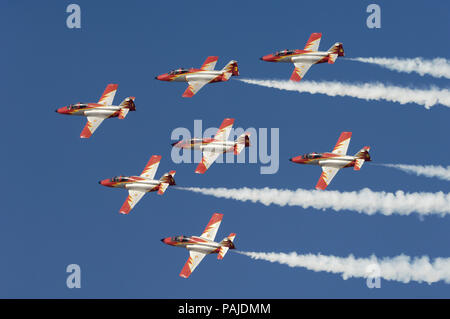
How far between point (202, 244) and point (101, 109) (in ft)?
52.9

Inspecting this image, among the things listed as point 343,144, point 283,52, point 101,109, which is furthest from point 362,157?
point 101,109

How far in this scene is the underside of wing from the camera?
91.0 meters

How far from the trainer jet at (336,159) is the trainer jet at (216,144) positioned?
669 centimetres

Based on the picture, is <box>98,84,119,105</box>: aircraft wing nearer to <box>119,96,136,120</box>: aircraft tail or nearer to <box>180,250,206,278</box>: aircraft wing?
<box>119,96,136,120</box>: aircraft tail

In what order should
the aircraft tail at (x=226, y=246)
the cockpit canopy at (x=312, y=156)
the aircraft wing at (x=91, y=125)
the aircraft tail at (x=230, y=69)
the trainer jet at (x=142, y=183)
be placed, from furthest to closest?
the aircraft wing at (x=91, y=125) < the aircraft tail at (x=230, y=69) < the cockpit canopy at (x=312, y=156) < the trainer jet at (x=142, y=183) < the aircraft tail at (x=226, y=246)

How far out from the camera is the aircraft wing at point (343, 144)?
89875 mm

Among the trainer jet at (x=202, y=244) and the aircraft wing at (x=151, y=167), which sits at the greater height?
the aircraft wing at (x=151, y=167)

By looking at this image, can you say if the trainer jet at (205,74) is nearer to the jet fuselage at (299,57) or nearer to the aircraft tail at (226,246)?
the jet fuselage at (299,57)

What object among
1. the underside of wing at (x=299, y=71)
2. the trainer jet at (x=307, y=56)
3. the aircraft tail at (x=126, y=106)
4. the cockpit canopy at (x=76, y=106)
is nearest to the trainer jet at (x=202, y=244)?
the aircraft tail at (x=126, y=106)

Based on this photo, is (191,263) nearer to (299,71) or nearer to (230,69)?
(230,69)

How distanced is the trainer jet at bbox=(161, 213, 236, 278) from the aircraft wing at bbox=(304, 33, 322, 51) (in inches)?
703

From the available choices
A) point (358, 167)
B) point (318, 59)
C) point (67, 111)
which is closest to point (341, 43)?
point (318, 59)

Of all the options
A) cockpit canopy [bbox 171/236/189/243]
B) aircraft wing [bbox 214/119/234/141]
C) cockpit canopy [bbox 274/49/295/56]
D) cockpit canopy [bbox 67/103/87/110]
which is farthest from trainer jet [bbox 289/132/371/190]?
cockpit canopy [bbox 67/103/87/110]

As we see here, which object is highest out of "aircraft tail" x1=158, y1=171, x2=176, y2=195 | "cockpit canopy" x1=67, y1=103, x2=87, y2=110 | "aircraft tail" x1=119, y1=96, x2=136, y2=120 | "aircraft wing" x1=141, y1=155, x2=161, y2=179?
"cockpit canopy" x1=67, y1=103, x2=87, y2=110
